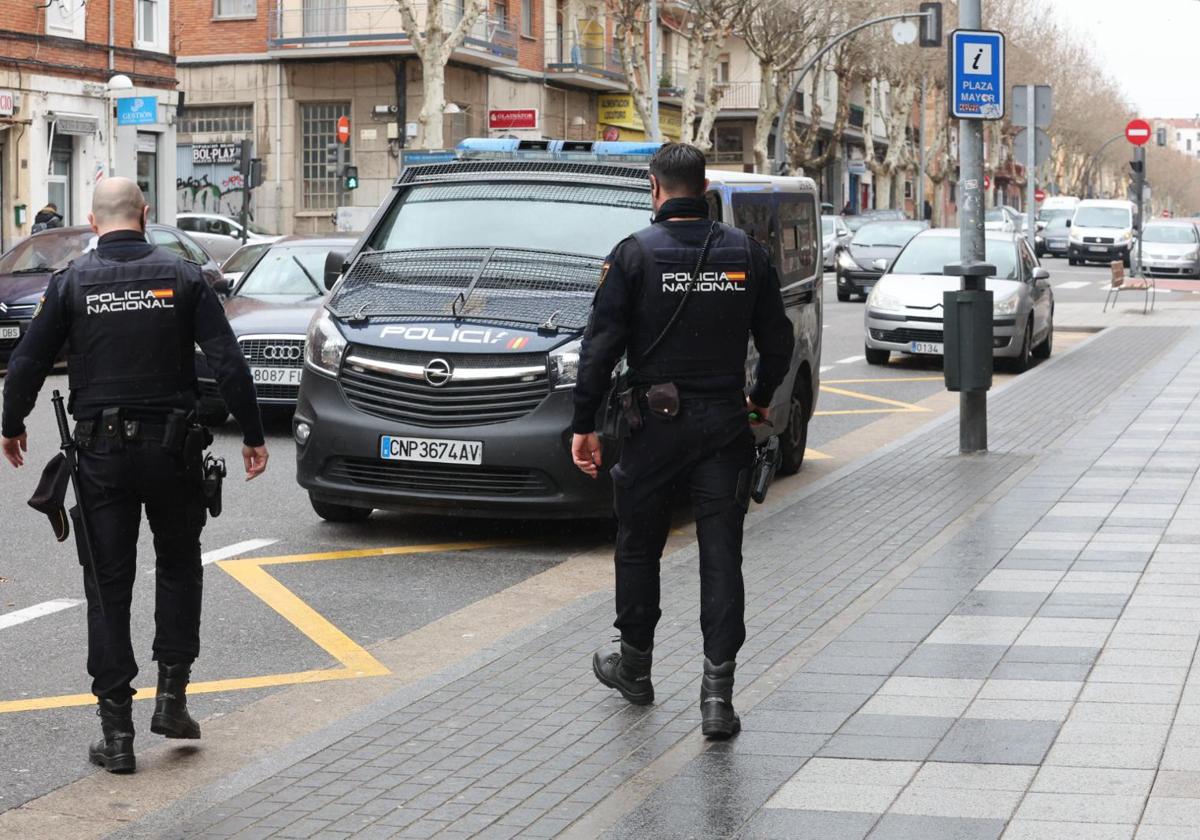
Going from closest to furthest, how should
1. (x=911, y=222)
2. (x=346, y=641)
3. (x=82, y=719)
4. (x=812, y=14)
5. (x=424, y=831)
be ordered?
(x=424, y=831) → (x=82, y=719) → (x=346, y=641) → (x=911, y=222) → (x=812, y=14)

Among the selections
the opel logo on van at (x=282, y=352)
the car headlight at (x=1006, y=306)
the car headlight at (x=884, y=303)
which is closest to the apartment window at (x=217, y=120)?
the car headlight at (x=884, y=303)

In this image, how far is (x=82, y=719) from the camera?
6352 millimetres

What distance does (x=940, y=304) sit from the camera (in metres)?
21.4

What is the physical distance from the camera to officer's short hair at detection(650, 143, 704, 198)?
6.07m

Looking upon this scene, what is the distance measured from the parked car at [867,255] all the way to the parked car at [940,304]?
1142cm

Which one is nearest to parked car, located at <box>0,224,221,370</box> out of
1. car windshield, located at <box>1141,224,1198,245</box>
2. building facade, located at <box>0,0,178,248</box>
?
building facade, located at <box>0,0,178,248</box>

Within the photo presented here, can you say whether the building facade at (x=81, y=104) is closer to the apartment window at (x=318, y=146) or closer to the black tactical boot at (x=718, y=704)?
the apartment window at (x=318, y=146)

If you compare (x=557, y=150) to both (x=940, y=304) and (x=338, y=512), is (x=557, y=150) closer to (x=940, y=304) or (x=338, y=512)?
(x=338, y=512)

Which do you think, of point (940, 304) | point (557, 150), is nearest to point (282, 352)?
point (557, 150)

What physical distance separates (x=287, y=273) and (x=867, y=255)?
19.7 metres

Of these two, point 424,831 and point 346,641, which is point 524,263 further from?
point 424,831

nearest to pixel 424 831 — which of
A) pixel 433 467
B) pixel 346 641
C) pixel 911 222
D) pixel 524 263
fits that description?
pixel 346 641

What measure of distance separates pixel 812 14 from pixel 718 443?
5310 centimetres

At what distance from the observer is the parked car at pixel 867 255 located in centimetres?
3431
